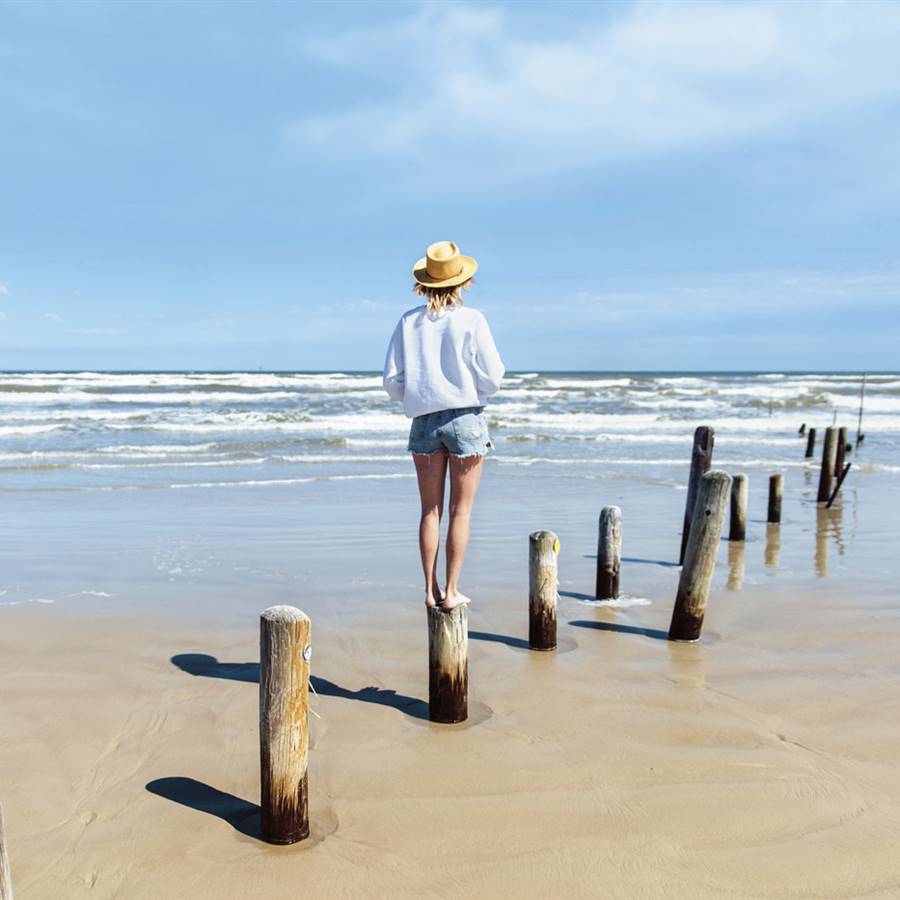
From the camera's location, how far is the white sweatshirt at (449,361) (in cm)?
474

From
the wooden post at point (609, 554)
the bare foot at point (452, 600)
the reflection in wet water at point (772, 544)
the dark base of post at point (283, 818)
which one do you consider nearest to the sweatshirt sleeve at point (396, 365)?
the bare foot at point (452, 600)

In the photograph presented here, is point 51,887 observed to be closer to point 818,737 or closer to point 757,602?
point 818,737

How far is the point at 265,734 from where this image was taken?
3.51m

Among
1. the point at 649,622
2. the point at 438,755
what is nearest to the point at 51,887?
the point at 438,755

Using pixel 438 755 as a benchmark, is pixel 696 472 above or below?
above

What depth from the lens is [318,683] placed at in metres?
5.44

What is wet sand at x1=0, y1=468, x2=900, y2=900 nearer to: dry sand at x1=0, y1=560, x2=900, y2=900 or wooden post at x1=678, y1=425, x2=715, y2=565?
dry sand at x1=0, y1=560, x2=900, y2=900

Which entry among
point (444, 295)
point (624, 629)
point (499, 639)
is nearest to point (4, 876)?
point (444, 295)

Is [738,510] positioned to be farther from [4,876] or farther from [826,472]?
[4,876]

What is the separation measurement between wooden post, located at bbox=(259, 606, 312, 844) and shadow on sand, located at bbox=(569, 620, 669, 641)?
357 cm

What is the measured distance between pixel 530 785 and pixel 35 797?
2233mm

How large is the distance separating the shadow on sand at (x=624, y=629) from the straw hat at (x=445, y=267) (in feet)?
10.4

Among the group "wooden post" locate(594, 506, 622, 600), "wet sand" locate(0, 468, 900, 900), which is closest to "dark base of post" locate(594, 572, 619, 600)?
"wooden post" locate(594, 506, 622, 600)

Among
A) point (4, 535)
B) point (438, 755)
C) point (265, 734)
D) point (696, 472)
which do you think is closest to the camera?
point (265, 734)
